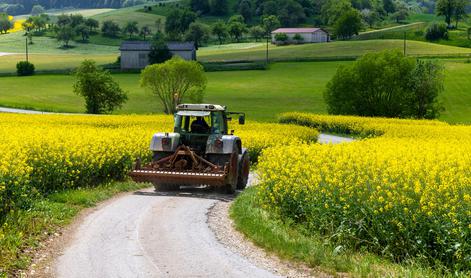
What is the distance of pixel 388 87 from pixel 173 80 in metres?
28.9

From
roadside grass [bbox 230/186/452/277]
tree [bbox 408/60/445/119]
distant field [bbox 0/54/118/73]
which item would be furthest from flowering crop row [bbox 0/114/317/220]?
distant field [bbox 0/54/118/73]

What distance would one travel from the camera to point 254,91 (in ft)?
348

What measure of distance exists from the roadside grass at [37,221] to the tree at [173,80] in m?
68.4

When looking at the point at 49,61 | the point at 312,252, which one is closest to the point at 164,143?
the point at 312,252

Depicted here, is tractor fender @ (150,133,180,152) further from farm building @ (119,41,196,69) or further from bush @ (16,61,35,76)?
farm building @ (119,41,196,69)

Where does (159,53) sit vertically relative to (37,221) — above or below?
above

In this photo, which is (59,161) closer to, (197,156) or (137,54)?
(197,156)

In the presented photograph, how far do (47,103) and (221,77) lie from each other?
3608cm

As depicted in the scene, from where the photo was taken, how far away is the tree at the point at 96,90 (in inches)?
3329

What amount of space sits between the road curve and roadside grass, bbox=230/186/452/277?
81 cm

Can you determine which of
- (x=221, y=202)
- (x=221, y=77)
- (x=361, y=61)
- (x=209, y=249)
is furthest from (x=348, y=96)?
(x=209, y=249)

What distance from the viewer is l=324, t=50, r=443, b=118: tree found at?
8062cm

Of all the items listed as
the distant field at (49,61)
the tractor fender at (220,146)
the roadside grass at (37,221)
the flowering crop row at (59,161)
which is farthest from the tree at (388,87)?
the distant field at (49,61)

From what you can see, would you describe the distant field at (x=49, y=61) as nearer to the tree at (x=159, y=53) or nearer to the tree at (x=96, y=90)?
the tree at (x=159, y=53)
